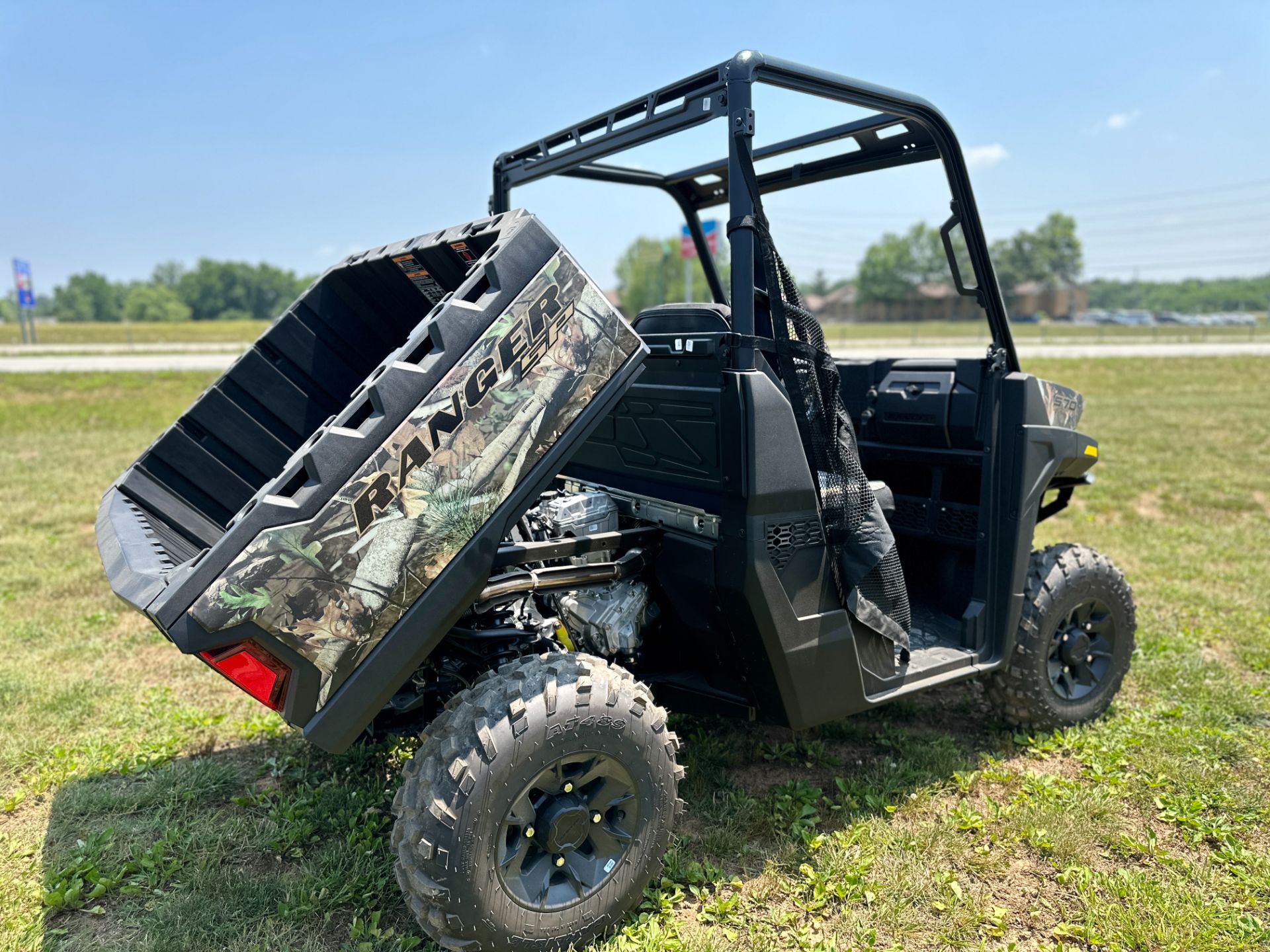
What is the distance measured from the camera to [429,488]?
212 cm

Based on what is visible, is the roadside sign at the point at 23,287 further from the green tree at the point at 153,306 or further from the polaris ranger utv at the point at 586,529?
the green tree at the point at 153,306

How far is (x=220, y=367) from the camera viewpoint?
71.3ft

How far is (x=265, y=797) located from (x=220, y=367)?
20976 millimetres

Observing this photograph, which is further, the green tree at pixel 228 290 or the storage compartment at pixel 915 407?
the green tree at pixel 228 290

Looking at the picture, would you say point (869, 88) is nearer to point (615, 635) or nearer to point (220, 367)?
point (615, 635)

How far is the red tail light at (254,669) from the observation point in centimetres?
201

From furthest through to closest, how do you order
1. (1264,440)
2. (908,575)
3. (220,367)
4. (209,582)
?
(220,367) < (1264,440) < (908,575) < (209,582)

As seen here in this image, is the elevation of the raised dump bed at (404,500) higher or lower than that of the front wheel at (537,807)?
higher

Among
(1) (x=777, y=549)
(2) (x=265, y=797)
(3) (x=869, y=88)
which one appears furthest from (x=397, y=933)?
(3) (x=869, y=88)

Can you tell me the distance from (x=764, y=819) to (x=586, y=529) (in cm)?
126

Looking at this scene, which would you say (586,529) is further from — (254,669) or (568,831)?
(254,669)

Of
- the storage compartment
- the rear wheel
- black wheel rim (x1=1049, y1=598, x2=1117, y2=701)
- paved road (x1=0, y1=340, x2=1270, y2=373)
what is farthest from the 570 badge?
paved road (x1=0, y1=340, x2=1270, y2=373)

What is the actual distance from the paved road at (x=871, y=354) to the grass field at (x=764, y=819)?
585 inches

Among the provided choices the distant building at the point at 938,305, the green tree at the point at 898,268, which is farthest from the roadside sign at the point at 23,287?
the green tree at the point at 898,268
